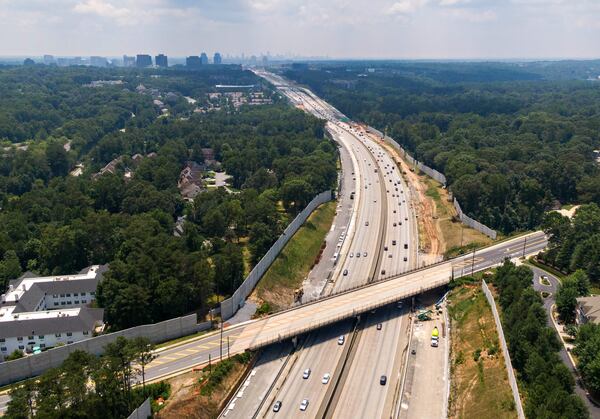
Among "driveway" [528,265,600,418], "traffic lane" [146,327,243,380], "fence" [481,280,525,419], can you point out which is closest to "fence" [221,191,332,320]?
"traffic lane" [146,327,243,380]

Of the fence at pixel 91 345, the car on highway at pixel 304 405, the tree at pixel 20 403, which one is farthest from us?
the fence at pixel 91 345

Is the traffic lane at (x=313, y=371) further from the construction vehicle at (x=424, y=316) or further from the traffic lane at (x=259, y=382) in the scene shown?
the construction vehicle at (x=424, y=316)

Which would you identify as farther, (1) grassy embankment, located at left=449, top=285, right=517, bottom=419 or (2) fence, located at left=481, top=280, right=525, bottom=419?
(1) grassy embankment, located at left=449, top=285, right=517, bottom=419

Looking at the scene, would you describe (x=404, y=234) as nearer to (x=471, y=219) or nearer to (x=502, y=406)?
(x=471, y=219)

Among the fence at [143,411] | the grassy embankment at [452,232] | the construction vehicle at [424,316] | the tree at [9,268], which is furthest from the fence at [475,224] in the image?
the tree at [9,268]

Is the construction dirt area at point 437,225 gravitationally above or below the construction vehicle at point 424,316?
above

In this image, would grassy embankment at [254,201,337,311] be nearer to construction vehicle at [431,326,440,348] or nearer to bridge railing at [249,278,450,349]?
bridge railing at [249,278,450,349]
